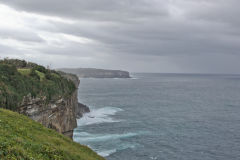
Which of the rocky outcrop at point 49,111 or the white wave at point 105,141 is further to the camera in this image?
the white wave at point 105,141

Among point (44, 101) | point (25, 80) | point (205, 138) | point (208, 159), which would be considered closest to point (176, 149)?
point (208, 159)

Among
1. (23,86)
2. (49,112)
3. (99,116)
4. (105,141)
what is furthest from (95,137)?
(23,86)

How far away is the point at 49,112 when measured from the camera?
42.0m

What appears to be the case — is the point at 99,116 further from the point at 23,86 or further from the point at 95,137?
the point at 23,86

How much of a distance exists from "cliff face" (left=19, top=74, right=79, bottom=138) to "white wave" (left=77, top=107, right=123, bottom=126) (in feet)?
87.9

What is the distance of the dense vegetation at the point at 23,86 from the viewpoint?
34.4 m

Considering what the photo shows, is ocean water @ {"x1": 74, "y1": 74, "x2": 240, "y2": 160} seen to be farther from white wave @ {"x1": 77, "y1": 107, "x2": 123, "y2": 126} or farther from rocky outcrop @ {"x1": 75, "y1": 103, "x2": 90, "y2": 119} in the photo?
rocky outcrop @ {"x1": 75, "y1": 103, "x2": 90, "y2": 119}

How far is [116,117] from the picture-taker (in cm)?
8450

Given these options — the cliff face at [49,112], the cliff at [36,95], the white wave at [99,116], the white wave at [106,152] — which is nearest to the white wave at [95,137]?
the cliff face at [49,112]

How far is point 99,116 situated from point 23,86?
51.5 metres

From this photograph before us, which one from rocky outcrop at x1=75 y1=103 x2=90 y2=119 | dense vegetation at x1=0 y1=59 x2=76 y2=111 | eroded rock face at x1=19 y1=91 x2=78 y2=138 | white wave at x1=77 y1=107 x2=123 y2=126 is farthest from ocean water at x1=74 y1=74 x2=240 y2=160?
dense vegetation at x1=0 y1=59 x2=76 y2=111

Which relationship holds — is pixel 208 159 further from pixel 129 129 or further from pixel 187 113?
pixel 187 113

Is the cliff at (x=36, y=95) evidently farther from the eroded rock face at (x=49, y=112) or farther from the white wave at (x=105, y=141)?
the white wave at (x=105, y=141)

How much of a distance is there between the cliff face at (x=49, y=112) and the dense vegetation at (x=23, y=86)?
1040 mm
